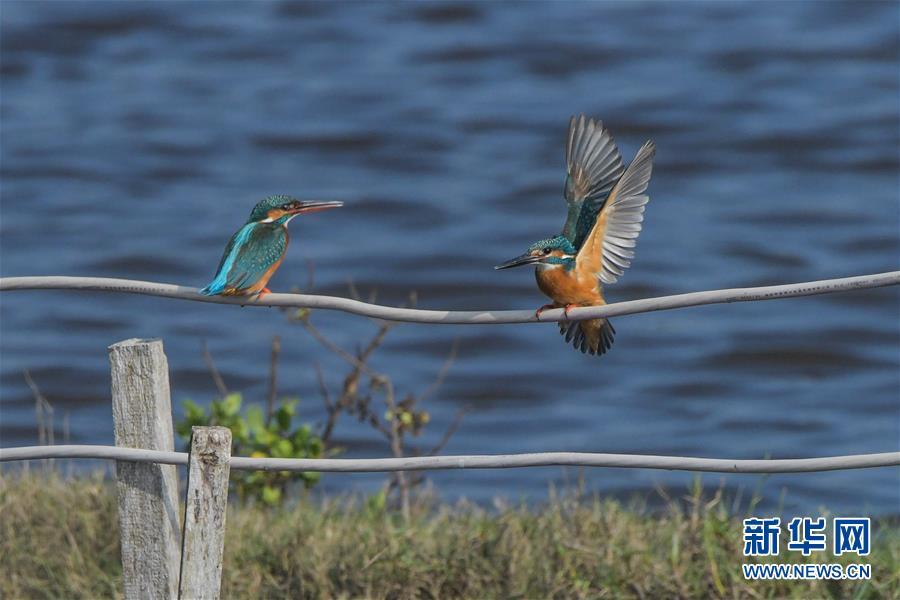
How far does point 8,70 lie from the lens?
695 inches

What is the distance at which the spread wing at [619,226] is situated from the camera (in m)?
4.24

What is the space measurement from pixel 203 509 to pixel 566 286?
1137 mm

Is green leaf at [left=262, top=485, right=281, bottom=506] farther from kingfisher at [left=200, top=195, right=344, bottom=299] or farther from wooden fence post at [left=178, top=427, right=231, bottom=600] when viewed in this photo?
wooden fence post at [left=178, top=427, right=231, bottom=600]

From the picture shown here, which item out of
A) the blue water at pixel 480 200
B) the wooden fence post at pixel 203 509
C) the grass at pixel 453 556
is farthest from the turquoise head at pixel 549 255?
the blue water at pixel 480 200

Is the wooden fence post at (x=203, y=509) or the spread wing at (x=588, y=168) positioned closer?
the wooden fence post at (x=203, y=509)

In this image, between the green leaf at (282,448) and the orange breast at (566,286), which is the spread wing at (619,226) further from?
the green leaf at (282,448)

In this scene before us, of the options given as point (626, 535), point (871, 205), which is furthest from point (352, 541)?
point (871, 205)

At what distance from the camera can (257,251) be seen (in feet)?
14.0

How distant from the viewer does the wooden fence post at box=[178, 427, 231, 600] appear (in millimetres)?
3902

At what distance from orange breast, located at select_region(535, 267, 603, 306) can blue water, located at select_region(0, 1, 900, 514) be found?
167 inches

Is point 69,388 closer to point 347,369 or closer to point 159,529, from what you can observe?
point 347,369

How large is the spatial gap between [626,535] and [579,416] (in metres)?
5.43

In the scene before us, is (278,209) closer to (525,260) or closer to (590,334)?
(525,260)

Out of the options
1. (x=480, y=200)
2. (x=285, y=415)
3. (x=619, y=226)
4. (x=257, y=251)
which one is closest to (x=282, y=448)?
(x=285, y=415)
